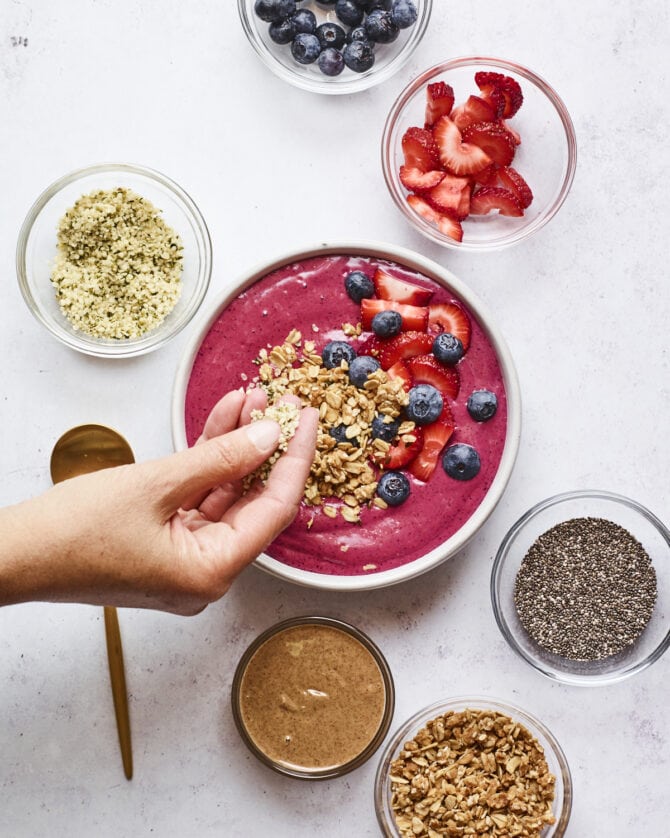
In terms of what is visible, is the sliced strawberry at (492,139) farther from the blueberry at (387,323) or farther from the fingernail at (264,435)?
the fingernail at (264,435)

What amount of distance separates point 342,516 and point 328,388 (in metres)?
0.35

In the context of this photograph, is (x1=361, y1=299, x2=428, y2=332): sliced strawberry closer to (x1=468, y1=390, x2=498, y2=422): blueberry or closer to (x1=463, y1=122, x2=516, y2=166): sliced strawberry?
(x1=468, y1=390, x2=498, y2=422): blueberry

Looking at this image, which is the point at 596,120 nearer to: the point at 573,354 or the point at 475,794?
the point at 573,354

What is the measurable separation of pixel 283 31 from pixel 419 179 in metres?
0.58

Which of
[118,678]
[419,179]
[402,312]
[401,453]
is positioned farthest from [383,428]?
[118,678]

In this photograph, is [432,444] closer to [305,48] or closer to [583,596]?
[583,596]

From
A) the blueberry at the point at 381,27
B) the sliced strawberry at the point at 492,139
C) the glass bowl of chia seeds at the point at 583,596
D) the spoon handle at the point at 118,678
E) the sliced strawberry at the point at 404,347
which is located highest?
the blueberry at the point at 381,27

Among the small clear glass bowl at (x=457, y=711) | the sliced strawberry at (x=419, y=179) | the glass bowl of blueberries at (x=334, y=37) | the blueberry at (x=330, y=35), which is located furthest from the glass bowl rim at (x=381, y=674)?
the blueberry at (x=330, y=35)

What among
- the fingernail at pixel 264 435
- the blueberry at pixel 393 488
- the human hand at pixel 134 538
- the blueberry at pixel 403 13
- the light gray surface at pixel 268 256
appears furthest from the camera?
the light gray surface at pixel 268 256

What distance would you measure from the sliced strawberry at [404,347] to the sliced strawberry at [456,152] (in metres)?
0.50

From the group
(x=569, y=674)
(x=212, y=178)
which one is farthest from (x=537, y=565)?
(x=212, y=178)

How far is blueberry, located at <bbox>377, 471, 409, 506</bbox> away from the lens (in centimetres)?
235

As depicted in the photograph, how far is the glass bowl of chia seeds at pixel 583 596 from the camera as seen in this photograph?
254cm

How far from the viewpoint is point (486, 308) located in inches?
94.5
